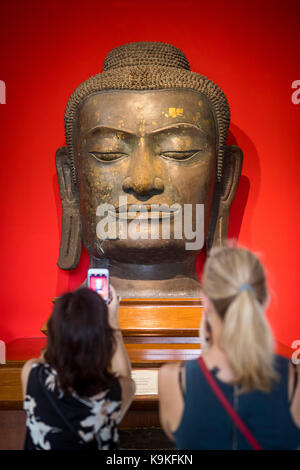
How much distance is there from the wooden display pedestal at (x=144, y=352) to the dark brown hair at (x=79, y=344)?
3.18 ft

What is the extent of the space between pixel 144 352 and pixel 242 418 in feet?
4.43

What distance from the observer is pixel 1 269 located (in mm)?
3848

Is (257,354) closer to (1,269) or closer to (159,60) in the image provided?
(159,60)

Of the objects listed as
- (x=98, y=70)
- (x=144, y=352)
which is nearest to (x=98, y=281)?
(x=144, y=352)

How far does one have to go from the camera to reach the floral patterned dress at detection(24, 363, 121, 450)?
5.18 ft

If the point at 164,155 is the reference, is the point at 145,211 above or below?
below

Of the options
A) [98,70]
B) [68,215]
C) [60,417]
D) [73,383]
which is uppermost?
[98,70]

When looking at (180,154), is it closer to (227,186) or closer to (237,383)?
(227,186)

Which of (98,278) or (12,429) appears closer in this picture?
(98,278)

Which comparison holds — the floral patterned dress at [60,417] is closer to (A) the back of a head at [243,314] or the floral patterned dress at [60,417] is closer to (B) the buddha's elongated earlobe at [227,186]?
(A) the back of a head at [243,314]

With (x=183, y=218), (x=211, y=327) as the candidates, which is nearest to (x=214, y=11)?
(x=183, y=218)

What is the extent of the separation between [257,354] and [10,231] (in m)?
2.85

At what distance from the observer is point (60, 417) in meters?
1.58

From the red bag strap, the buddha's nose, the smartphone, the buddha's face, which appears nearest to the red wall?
the buddha's face
